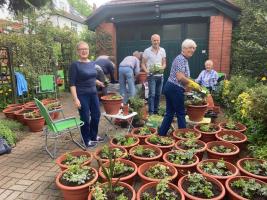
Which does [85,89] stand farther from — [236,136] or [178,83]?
[236,136]

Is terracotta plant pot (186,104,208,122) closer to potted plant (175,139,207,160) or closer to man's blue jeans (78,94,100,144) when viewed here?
potted plant (175,139,207,160)

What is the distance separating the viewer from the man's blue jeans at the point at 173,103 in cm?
457

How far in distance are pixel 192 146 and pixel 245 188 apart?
4.09ft

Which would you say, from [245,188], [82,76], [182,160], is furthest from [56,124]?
[245,188]

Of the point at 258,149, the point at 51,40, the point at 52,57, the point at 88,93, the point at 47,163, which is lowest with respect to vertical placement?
the point at 47,163

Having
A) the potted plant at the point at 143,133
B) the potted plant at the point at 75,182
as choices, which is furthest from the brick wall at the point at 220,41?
the potted plant at the point at 75,182

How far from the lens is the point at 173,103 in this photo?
4.65 meters

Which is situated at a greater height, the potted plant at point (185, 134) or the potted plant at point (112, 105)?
the potted plant at point (112, 105)

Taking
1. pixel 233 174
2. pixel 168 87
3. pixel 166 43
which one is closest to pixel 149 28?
pixel 166 43

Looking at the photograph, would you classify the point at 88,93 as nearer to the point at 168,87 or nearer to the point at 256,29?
the point at 168,87

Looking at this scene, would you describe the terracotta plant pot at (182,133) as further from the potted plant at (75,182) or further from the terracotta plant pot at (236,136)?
the potted plant at (75,182)

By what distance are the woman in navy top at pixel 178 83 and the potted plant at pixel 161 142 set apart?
19.4 inches

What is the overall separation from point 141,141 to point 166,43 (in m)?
5.95

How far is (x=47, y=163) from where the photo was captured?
14.2ft
